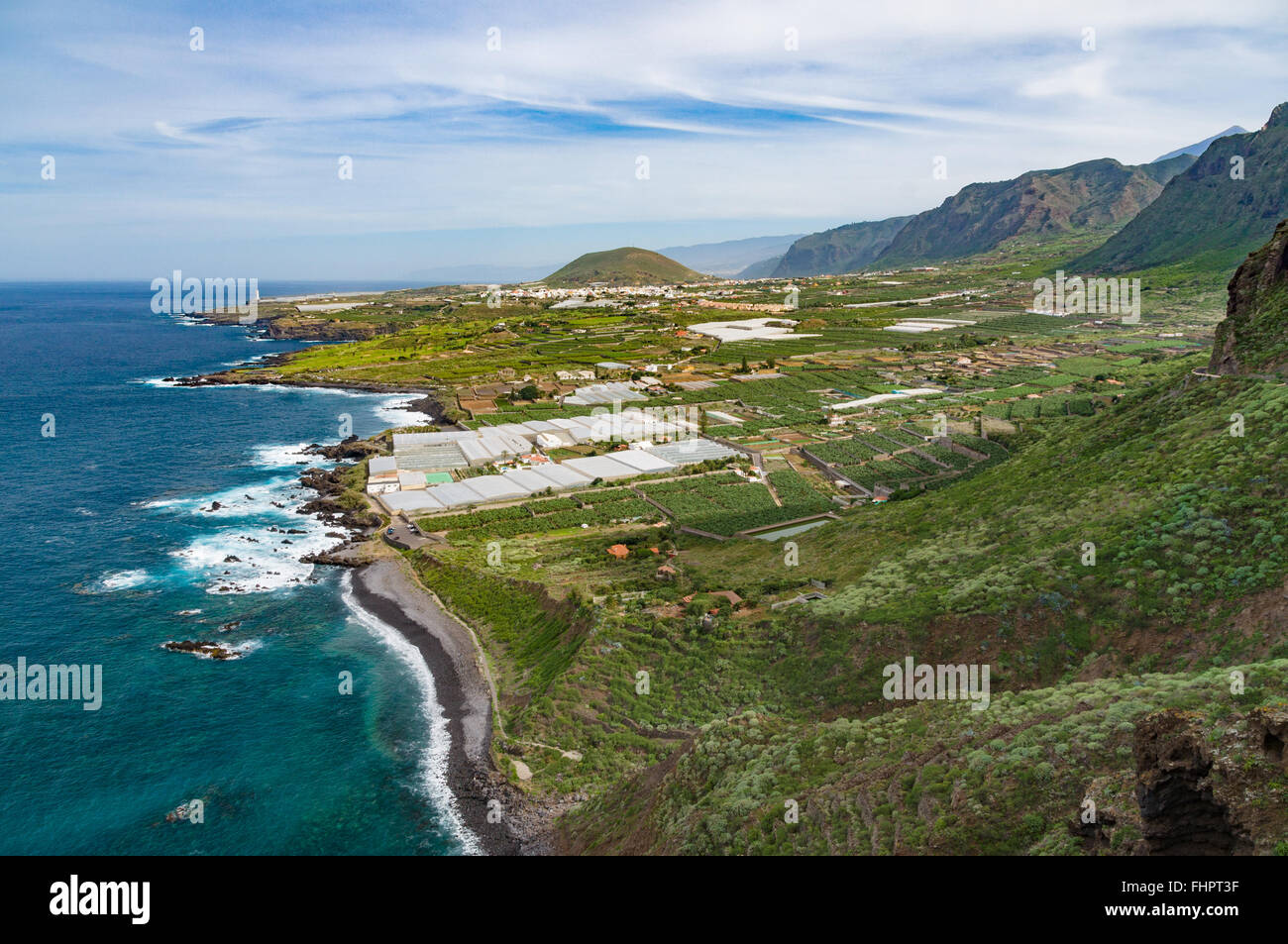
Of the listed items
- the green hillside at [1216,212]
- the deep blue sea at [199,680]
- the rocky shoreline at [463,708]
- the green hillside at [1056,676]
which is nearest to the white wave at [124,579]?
the deep blue sea at [199,680]

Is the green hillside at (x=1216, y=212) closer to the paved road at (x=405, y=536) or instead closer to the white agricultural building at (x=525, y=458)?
the white agricultural building at (x=525, y=458)

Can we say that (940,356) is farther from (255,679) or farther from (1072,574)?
(255,679)

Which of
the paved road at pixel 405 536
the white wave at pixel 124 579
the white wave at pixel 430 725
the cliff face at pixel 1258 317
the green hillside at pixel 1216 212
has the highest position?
the green hillside at pixel 1216 212

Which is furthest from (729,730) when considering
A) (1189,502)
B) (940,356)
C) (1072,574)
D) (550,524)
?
(940,356)

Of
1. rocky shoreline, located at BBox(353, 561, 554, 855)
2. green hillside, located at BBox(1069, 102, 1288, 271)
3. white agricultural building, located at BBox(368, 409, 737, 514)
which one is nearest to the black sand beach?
rocky shoreline, located at BBox(353, 561, 554, 855)

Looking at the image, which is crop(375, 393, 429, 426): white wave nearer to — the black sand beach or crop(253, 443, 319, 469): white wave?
crop(253, 443, 319, 469): white wave
